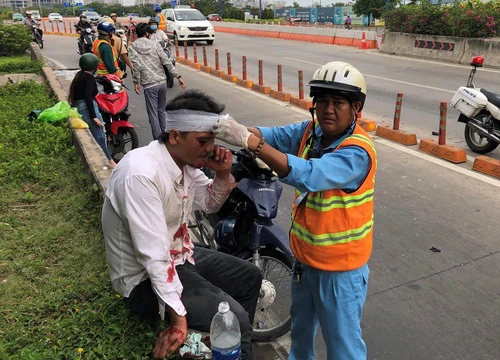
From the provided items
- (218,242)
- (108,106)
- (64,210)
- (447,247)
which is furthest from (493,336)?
(108,106)

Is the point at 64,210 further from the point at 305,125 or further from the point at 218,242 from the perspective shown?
the point at 305,125

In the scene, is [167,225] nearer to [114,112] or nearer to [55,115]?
A: [114,112]

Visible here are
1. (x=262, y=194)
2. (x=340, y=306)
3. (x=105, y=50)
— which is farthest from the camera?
(x=105, y=50)

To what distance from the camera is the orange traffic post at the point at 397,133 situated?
7882mm

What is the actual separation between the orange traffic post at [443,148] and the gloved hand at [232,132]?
220 inches

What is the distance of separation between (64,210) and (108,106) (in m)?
2.68

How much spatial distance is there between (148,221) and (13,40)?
68.5 ft


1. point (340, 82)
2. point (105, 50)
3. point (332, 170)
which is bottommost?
point (105, 50)

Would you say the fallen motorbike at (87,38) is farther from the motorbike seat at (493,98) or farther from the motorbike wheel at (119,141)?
the motorbike seat at (493,98)

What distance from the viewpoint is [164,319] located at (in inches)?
102

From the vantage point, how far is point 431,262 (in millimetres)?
4328

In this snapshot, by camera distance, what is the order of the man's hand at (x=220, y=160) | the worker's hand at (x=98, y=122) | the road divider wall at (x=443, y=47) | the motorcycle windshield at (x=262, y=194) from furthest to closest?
1. the road divider wall at (x=443, y=47)
2. the worker's hand at (x=98, y=122)
3. the motorcycle windshield at (x=262, y=194)
4. the man's hand at (x=220, y=160)

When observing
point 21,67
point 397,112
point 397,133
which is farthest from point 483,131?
point 21,67

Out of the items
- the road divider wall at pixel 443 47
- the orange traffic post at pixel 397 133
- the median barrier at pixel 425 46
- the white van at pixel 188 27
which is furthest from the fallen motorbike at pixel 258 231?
the white van at pixel 188 27
